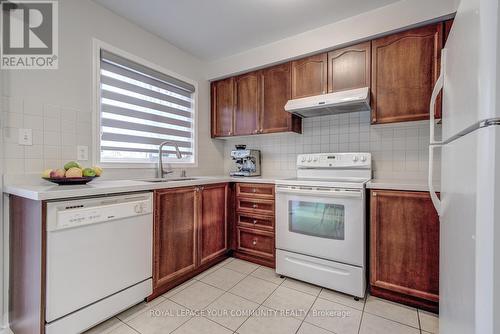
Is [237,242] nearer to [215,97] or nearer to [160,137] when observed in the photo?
[160,137]

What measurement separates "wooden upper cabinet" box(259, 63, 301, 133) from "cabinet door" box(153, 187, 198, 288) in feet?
3.87

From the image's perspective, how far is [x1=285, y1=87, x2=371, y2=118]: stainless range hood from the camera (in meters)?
1.99

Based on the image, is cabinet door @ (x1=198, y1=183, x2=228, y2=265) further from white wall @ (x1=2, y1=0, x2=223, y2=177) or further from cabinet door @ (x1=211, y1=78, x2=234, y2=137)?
cabinet door @ (x1=211, y1=78, x2=234, y2=137)

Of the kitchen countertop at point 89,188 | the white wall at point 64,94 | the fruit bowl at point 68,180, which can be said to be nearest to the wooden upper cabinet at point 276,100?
the kitchen countertop at point 89,188

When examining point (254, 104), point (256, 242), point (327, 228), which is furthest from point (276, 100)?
point (256, 242)

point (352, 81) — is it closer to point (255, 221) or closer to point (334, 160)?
point (334, 160)

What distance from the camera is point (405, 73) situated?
193cm

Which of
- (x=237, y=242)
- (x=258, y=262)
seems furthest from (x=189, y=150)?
(x=258, y=262)

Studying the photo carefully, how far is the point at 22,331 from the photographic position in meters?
1.35

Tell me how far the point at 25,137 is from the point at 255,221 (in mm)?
1965

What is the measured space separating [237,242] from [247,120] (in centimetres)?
144

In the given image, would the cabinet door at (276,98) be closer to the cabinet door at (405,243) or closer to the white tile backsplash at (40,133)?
the cabinet door at (405,243)

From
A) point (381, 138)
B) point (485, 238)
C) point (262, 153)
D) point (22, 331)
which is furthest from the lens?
point (262, 153)

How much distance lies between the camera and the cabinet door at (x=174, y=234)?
179 cm
